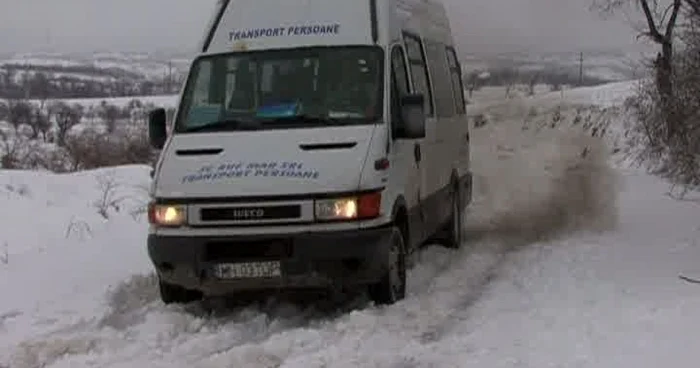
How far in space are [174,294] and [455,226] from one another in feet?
12.7

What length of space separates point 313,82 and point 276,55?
0.47 m

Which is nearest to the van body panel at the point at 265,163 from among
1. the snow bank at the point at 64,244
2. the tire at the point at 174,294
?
the tire at the point at 174,294

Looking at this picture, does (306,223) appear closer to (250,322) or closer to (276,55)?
(250,322)

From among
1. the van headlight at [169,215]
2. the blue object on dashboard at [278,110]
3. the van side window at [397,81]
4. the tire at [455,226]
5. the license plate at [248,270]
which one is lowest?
the tire at [455,226]

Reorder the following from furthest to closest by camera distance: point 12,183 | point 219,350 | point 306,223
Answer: point 12,183, point 306,223, point 219,350

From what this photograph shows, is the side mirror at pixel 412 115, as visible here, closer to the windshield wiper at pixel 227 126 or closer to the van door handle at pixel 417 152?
the van door handle at pixel 417 152

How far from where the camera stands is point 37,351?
6605mm

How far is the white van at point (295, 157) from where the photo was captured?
23.5 feet

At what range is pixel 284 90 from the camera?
26.3 feet

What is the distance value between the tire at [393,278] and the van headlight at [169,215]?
154 cm

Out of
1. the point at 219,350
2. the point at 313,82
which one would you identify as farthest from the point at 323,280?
the point at 313,82

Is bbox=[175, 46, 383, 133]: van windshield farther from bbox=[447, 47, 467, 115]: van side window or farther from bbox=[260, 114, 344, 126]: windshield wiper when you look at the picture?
bbox=[447, 47, 467, 115]: van side window

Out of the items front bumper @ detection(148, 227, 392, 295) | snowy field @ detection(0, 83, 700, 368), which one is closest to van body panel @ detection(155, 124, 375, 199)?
front bumper @ detection(148, 227, 392, 295)

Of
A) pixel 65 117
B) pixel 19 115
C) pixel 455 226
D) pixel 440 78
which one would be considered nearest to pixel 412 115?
pixel 440 78
